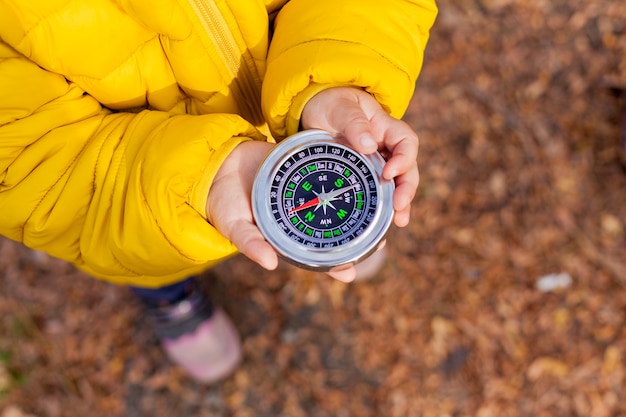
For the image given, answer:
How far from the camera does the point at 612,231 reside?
2.95 m

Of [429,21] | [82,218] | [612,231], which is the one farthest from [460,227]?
[82,218]

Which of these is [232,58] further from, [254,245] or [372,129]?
[254,245]

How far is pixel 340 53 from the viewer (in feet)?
5.63

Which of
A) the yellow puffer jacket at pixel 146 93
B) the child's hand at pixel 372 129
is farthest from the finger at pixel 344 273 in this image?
the yellow puffer jacket at pixel 146 93

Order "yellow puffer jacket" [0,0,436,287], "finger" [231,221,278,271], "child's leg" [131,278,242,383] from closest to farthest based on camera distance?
"finger" [231,221,278,271] < "yellow puffer jacket" [0,0,436,287] < "child's leg" [131,278,242,383]

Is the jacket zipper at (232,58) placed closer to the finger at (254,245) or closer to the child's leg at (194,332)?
the finger at (254,245)

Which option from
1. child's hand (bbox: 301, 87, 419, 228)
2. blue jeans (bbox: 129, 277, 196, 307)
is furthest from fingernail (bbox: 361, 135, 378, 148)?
blue jeans (bbox: 129, 277, 196, 307)

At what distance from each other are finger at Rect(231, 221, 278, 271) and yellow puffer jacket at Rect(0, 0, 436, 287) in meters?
0.11

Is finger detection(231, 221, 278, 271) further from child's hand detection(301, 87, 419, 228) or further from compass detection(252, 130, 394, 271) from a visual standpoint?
child's hand detection(301, 87, 419, 228)

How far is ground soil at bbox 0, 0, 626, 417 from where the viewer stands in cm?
278

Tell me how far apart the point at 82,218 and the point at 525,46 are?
2423 mm

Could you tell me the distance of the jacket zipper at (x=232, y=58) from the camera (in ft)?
5.61

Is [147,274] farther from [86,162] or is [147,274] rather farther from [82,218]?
[86,162]

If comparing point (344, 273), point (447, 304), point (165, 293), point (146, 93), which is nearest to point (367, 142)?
point (344, 273)
